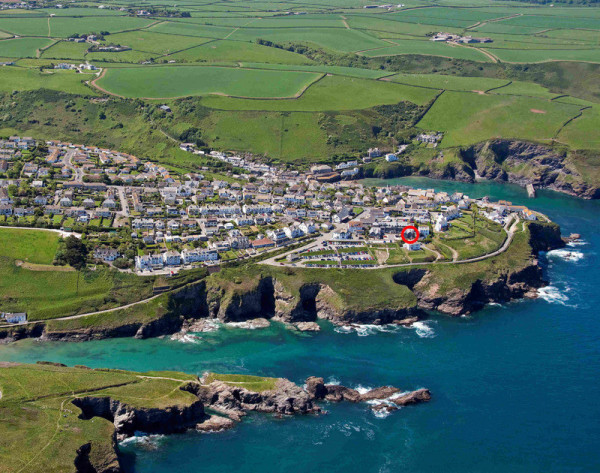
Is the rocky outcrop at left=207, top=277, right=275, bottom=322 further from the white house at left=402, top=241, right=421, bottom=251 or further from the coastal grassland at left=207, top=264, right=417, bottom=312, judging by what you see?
the white house at left=402, top=241, right=421, bottom=251

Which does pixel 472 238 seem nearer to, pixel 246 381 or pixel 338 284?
pixel 338 284

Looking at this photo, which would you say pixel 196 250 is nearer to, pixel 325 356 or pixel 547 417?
pixel 325 356

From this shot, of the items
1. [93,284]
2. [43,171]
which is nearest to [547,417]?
[93,284]

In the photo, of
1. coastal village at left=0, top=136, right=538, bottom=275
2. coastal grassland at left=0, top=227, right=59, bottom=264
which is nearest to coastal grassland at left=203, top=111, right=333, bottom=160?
coastal village at left=0, top=136, right=538, bottom=275

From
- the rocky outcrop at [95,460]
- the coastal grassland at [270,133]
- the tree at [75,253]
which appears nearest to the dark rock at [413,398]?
the rocky outcrop at [95,460]

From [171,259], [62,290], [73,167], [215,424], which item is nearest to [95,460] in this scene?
[215,424]

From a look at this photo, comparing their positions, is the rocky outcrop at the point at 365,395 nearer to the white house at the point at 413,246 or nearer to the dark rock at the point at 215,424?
the dark rock at the point at 215,424
